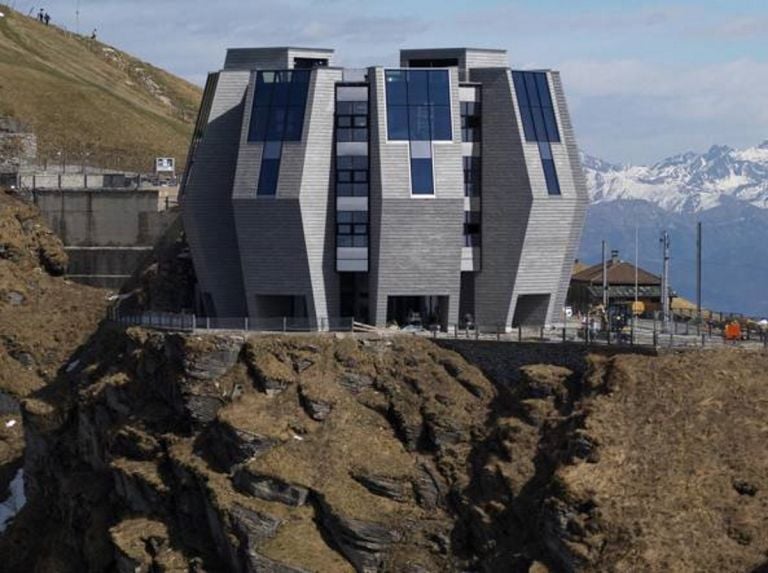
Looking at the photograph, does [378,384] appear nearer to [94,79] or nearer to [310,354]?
[310,354]

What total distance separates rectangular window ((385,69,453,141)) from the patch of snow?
2483 centimetres

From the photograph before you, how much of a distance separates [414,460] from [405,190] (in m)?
13.0

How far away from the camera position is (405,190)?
262ft

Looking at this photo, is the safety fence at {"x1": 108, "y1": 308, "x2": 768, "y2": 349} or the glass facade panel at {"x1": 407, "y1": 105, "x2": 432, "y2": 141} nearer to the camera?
the safety fence at {"x1": 108, "y1": 308, "x2": 768, "y2": 349}

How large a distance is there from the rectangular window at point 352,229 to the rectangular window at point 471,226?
4189mm

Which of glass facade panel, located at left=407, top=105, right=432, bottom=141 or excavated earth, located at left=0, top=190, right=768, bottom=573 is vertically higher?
glass facade panel, located at left=407, top=105, right=432, bottom=141

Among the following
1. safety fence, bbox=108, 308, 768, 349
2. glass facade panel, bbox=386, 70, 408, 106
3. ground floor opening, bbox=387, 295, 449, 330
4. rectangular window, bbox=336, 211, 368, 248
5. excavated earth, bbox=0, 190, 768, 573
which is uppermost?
glass facade panel, bbox=386, 70, 408, 106

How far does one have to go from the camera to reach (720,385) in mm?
68000

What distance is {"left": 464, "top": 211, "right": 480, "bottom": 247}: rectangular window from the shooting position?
273 ft

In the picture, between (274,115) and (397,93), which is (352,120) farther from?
(274,115)

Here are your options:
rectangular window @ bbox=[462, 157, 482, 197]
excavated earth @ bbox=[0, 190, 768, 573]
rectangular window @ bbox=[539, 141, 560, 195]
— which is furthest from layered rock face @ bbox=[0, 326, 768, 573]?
rectangular window @ bbox=[539, 141, 560, 195]

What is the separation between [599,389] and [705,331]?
41.9 feet

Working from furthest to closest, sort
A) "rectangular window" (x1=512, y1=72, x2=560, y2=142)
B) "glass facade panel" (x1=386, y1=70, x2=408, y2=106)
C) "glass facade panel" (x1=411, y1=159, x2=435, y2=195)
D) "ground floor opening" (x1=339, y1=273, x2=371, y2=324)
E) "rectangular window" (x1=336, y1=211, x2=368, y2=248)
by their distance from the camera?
"ground floor opening" (x1=339, y1=273, x2=371, y2=324)
"rectangular window" (x1=512, y1=72, x2=560, y2=142)
"rectangular window" (x1=336, y1=211, x2=368, y2=248)
"glass facade panel" (x1=386, y1=70, x2=408, y2=106)
"glass facade panel" (x1=411, y1=159, x2=435, y2=195)

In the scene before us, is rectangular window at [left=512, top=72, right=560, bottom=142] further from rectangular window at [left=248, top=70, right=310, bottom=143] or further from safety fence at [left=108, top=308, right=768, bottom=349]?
rectangular window at [left=248, top=70, right=310, bottom=143]
